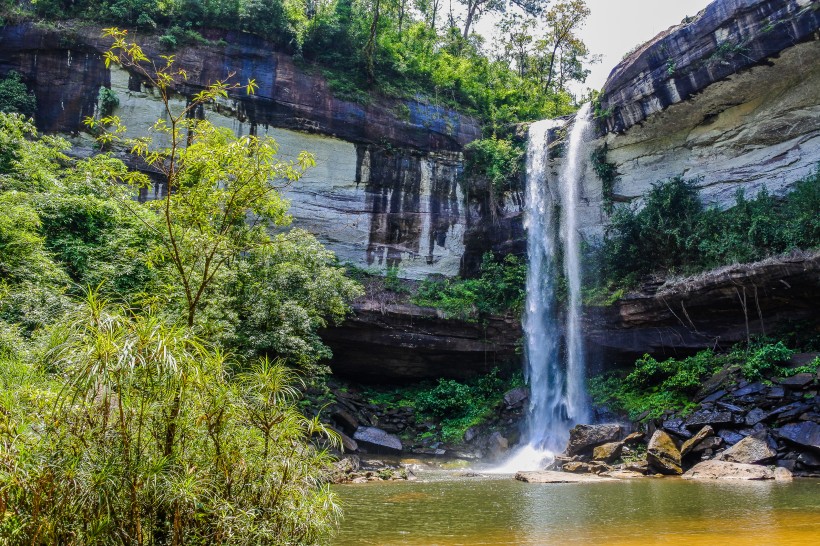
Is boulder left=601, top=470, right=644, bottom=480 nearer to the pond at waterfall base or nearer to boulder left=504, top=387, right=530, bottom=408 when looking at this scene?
the pond at waterfall base

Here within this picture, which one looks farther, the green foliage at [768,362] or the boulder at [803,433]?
the green foliage at [768,362]

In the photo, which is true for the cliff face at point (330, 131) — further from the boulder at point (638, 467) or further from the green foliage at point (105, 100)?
the boulder at point (638, 467)

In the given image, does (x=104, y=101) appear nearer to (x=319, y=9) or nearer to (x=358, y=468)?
(x=319, y=9)

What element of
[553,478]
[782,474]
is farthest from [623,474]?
[782,474]

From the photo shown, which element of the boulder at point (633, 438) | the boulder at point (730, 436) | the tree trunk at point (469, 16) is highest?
the tree trunk at point (469, 16)

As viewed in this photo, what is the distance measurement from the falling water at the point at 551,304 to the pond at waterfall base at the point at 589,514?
6.80m

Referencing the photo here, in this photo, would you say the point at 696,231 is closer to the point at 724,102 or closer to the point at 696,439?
the point at 724,102

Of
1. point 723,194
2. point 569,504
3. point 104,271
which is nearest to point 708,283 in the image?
point 723,194

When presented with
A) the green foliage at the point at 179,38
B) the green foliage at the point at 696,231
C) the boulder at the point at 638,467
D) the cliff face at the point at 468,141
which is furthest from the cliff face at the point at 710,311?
the green foliage at the point at 179,38

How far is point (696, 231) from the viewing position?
18078mm

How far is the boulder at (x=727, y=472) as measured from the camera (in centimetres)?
1094

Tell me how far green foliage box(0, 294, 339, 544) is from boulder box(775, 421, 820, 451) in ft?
39.7

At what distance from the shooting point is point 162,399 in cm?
352

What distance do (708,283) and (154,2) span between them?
76.6ft
